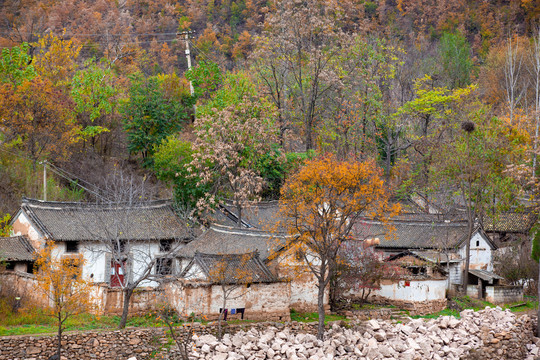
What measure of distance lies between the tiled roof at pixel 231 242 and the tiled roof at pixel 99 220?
3.73 ft

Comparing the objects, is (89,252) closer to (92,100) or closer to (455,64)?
(92,100)

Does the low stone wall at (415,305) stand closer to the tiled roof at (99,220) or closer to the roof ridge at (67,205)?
the tiled roof at (99,220)

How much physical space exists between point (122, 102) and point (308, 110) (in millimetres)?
13143

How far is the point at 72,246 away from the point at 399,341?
50.8 ft

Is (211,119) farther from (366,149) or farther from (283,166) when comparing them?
(366,149)

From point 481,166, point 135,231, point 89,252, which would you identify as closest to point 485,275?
point 481,166

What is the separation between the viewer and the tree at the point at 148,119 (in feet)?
137

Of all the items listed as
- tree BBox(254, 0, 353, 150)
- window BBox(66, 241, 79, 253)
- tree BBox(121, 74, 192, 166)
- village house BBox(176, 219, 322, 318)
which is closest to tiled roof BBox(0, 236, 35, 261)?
window BBox(66, 241, 79, 253)

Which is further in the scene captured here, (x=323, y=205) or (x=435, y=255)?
(x=435, y=255)

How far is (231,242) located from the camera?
97.3ft

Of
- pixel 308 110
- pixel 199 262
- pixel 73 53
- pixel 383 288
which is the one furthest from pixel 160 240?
pixel 73 53

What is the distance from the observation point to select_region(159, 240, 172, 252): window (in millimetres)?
31906

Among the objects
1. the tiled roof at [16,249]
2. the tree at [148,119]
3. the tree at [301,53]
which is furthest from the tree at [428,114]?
the tiled roof at [16,249]

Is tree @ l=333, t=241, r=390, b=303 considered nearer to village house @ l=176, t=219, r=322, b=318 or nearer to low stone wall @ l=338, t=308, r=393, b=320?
low stone wall @ l=338, t=308, r=393, b=320
